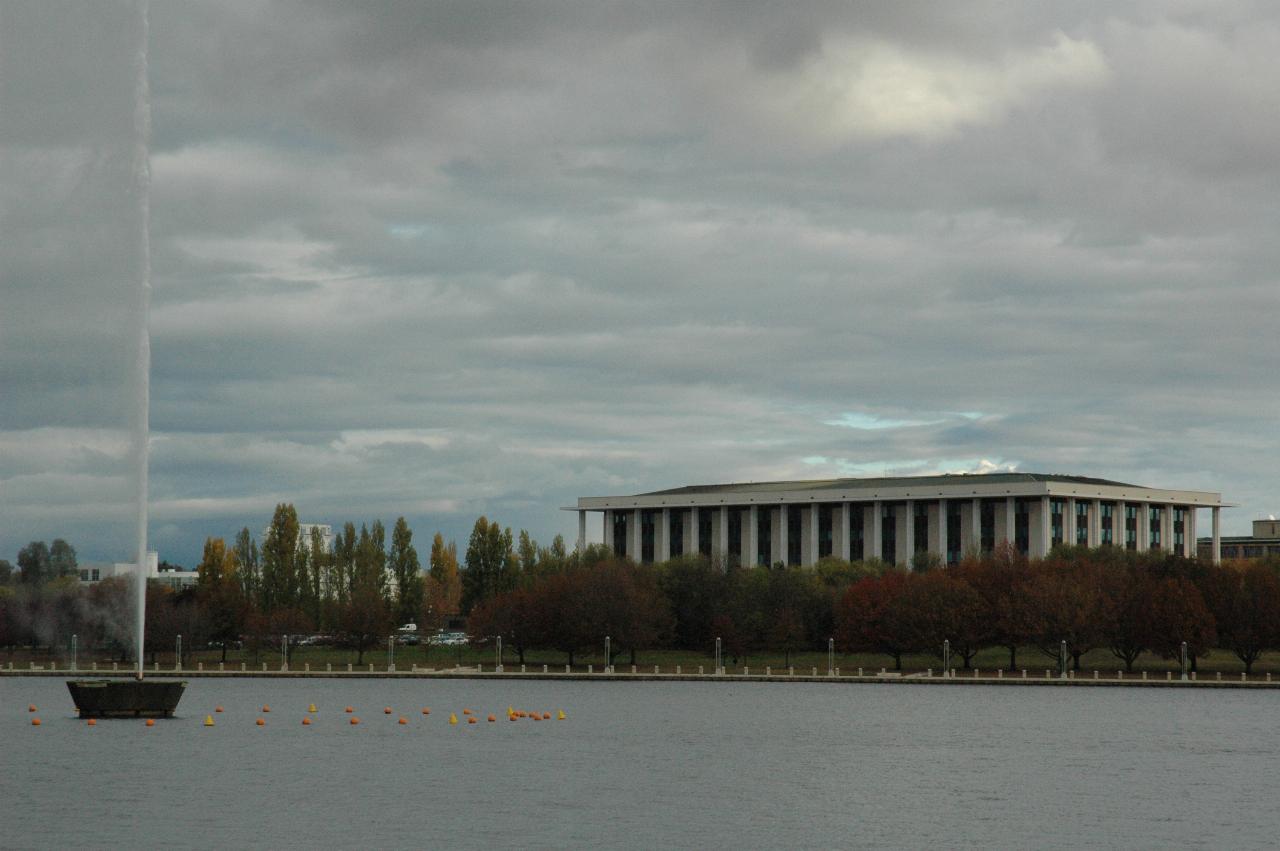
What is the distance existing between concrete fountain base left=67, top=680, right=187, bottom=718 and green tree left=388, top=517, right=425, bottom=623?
107 metres

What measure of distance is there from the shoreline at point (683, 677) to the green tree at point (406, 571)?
32358 mm

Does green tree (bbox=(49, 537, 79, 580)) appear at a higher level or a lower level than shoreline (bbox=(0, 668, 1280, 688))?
higher

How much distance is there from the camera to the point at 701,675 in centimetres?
15150

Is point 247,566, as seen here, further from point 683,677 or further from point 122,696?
point 122,696

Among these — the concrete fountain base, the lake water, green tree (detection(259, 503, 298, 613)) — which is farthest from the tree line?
the concrete fountain base

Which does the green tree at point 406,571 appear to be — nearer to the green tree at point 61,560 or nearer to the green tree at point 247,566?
the green tree at point 247,566

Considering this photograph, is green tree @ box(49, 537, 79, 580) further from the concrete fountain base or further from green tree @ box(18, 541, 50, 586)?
the concrete fountain base

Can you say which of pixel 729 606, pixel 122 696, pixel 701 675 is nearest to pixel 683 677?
pixel 701 675

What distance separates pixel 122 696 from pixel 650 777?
95.0ft

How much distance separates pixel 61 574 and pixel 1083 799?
108 m

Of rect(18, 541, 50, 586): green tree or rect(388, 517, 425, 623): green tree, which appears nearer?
rect(18, 541, 50, 586): green tree

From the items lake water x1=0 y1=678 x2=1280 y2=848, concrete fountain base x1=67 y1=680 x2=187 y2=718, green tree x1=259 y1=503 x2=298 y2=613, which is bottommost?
lake water x1=0 y1=678 x2=1280 y2=848

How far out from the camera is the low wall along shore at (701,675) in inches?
5679

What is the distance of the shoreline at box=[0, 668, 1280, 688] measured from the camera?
470ft
